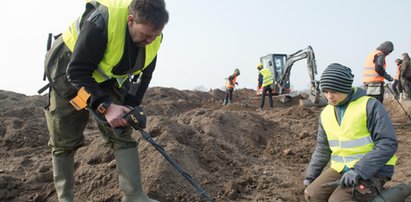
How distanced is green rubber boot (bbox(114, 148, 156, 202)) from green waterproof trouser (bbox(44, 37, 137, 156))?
6cm

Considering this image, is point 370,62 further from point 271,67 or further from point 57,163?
point 271,67

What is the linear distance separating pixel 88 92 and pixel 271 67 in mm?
15640

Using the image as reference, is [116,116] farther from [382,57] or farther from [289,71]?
[289,71]

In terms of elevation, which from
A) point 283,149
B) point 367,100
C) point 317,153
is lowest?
point 283,149

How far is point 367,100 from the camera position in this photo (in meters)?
2.75

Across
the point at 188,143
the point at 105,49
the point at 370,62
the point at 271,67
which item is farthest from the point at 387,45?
the point at 271,67

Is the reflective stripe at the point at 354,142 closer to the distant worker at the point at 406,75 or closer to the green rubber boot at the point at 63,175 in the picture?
the green rubber boot at the point at 63,175

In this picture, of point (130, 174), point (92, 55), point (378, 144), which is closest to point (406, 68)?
point (378, 144)

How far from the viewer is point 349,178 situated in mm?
2627

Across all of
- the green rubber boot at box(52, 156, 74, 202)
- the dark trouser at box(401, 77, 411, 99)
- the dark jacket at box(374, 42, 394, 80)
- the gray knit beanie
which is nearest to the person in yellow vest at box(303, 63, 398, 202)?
the gray knit beanie

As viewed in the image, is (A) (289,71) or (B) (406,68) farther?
(A) (289,71)

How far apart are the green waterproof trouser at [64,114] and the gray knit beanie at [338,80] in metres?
1.46

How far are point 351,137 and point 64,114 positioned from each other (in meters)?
2.05

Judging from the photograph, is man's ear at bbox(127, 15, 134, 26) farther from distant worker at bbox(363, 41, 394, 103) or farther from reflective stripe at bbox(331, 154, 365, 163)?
distant worker at bbox(363, 41, 394, 103)
